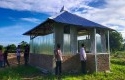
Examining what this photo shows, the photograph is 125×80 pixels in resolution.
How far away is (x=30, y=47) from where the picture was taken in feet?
82.1

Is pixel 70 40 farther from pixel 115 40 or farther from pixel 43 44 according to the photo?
pixel 115 40

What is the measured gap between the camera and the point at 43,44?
755 inches

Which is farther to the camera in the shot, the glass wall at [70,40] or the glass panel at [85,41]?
the glass panel at [85,41]

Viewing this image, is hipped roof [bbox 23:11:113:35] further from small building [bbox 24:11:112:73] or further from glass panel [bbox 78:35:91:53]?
glass panel [bbox 78:35:91:53]

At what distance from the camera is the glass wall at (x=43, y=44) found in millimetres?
17172

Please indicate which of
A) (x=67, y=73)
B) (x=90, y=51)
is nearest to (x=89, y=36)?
(x=90, y=51)

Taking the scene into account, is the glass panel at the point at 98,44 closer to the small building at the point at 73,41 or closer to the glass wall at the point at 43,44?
the small building at the point at 73,41

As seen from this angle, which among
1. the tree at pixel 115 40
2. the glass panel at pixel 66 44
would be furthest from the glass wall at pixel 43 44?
the tree at pixel 115 40

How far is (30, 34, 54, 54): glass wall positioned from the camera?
17.2 meters

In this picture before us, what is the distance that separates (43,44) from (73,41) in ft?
9.40

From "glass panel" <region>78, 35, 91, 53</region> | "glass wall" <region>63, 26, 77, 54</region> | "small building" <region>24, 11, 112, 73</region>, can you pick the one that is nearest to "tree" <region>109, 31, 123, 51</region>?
"glass panel" <region>78, 35, 91, 53</region>

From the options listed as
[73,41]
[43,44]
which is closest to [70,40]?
[73,41]

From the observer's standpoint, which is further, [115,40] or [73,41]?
[115,40]

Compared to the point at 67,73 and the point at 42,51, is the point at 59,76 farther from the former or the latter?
the point at 42,51
